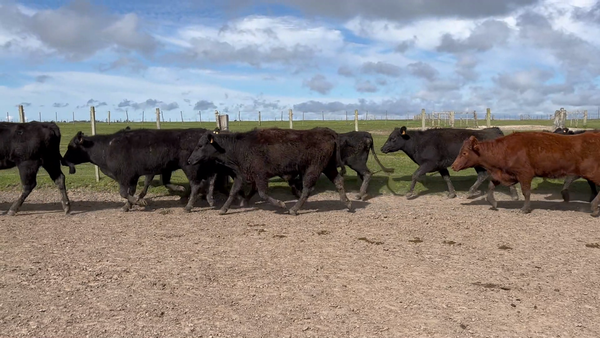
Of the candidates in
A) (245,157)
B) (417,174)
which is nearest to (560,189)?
(417,174)

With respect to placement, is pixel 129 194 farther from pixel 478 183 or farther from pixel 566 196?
pixel 566 196

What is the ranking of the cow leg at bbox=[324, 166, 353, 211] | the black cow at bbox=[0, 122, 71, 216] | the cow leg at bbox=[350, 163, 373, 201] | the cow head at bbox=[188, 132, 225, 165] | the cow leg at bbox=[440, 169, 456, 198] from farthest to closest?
the cow leg at bbox=[440, 169, 456, 198]
the cow leg at bbox=[350, 163, 373, 201]
the cow head at bbox=[188, 132, 225, 165]
the cow leg at bbox=[324, 166, 353, 211]
the black cow at bbox=[0, 122, 71, 216]

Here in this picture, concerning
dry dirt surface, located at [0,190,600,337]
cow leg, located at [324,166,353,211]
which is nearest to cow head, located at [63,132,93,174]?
dry dirt surface, located at [0,190,600,337]

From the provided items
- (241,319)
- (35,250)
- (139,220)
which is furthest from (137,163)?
(241,319)

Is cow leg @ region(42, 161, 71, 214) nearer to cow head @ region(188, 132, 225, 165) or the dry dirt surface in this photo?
the dry dirt surface

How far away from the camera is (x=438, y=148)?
11953 millimetres

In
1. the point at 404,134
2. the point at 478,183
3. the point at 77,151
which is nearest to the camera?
the point at 77,151

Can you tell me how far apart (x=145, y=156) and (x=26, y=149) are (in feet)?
7.30

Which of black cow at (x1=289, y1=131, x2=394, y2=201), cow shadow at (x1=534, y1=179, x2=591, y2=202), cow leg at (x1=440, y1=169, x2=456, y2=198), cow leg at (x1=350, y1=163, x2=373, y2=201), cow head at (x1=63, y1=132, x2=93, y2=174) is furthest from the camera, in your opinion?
black cow at (x1=289, y1=131, x2=394, y2=201)

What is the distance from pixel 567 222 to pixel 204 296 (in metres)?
6.72

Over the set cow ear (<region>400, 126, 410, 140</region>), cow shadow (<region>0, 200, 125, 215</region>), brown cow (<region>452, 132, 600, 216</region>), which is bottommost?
cow shadow (<region>0, 200, 125, 215</region>)

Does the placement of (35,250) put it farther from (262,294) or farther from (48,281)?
(262,294)

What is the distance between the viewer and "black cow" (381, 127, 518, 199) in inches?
464

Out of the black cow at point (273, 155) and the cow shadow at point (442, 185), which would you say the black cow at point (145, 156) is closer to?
the black cow at point (273, 155)
